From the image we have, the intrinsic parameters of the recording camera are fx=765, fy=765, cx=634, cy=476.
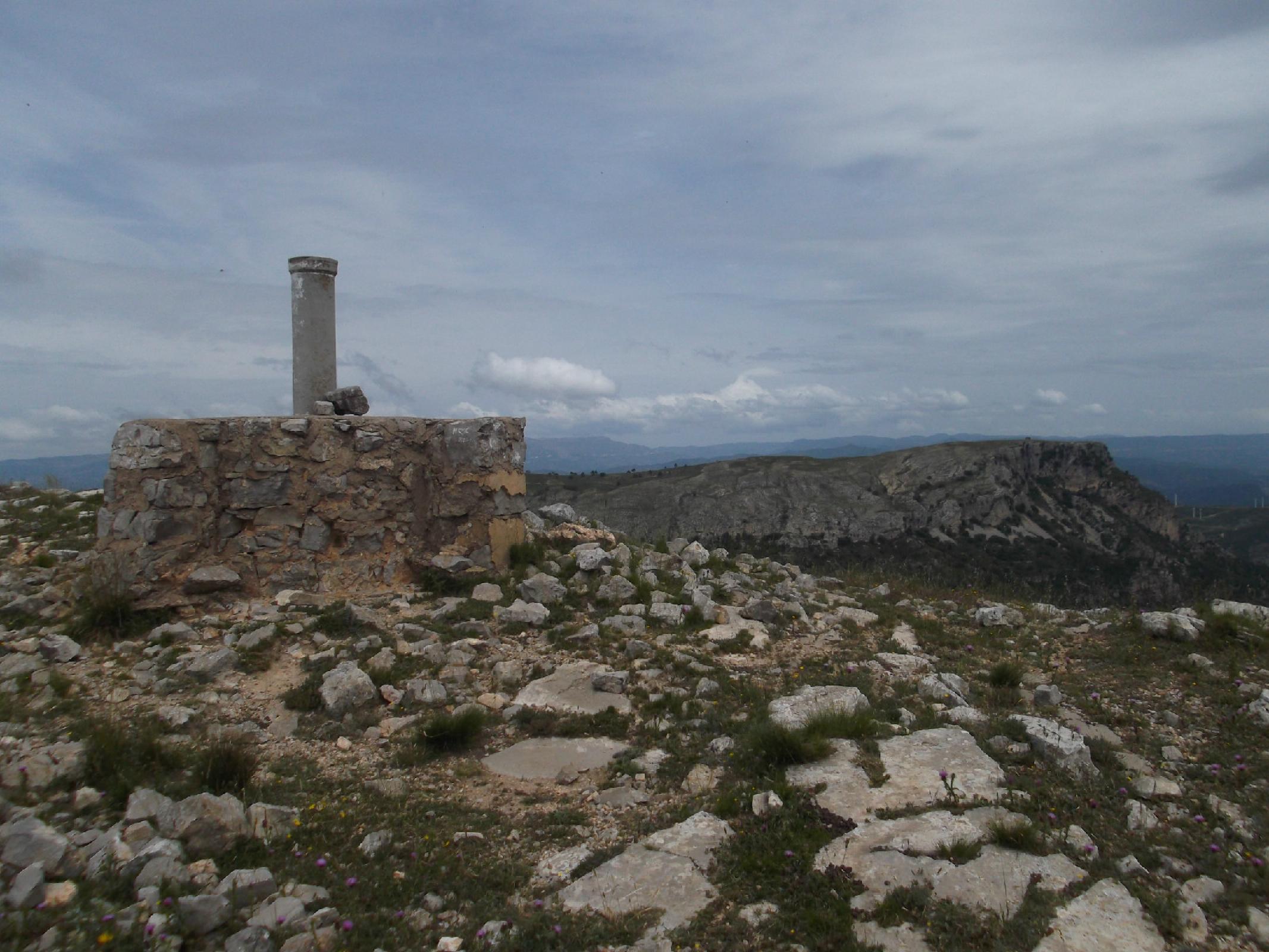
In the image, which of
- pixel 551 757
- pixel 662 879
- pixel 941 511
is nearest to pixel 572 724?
pixel 551 757

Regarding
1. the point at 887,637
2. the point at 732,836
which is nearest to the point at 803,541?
the point at 887,637

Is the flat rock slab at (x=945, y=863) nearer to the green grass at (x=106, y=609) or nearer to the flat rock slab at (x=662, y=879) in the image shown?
the flat rock slab at (x=662, y=879)

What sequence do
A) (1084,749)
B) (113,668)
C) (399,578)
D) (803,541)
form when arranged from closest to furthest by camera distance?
(1084,749) < (113,668) < (399,578) < (803,541)

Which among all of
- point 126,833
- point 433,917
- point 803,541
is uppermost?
point 126,833

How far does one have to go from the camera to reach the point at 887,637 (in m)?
9.13

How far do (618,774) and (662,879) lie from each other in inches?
60.4

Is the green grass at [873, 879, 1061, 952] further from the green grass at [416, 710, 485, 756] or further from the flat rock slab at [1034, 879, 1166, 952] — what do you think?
the green grass at [416, 710, 485, 756]

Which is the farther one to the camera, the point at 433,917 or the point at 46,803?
the point at 46,803

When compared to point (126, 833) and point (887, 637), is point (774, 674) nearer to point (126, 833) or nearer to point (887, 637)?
point (887, 637)

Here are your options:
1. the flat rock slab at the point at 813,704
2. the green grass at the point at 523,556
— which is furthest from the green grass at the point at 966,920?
the green grass at the point at 523,556

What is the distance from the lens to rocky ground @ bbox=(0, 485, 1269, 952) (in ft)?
12.9

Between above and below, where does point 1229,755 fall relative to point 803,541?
above

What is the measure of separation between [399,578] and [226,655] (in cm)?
281

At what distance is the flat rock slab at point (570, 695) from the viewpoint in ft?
23.6
